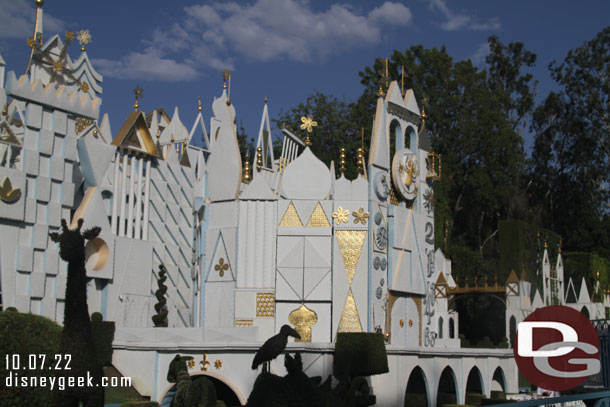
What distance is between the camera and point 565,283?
50000 mm

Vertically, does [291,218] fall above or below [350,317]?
above

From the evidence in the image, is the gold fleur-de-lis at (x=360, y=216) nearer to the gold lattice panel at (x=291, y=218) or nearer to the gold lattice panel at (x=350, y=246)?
the gold lattice panel at (x=350, y=246)

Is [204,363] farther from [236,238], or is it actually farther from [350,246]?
[350,246]

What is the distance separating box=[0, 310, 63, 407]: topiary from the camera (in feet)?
39.1

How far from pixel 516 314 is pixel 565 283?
13.3m

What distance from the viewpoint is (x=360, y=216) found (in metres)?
26.8

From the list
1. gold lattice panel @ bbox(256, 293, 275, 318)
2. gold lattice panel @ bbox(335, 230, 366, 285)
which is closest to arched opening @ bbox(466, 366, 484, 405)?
gold lattice panel @ bbox(335, 230, 366, 285)

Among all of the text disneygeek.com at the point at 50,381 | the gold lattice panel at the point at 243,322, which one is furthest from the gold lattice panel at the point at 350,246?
the text disneygeek.com at the point at 50,381

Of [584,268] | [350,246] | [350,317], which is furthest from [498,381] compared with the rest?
[584,268]

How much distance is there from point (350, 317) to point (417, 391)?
3.42 m

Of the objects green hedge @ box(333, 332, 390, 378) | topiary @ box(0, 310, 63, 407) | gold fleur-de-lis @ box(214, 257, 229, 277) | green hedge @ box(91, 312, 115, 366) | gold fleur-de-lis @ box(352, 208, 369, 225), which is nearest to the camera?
topiary @ box(0, 310, 63, 407)

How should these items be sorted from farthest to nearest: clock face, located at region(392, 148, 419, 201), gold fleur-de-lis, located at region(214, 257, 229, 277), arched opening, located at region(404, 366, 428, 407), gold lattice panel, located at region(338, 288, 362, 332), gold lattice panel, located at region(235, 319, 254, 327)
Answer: clock face, located at region(392, 148, 419, 201) < gold fleur-de-lis, located at region(214, 257, 229, 277) < gold lattice panel, located at region(235, 319, 254, 327) < gold lattice panel, located at region(338, 288, 362, 332) < arched opening, located at region(404, 366, 428, 407)

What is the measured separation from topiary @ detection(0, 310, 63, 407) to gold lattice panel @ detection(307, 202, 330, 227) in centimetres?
1465

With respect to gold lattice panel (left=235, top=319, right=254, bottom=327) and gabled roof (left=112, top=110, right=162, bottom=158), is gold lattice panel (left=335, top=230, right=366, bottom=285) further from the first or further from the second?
gabled roof (left=112, top=110, right=162, bottom=158)
